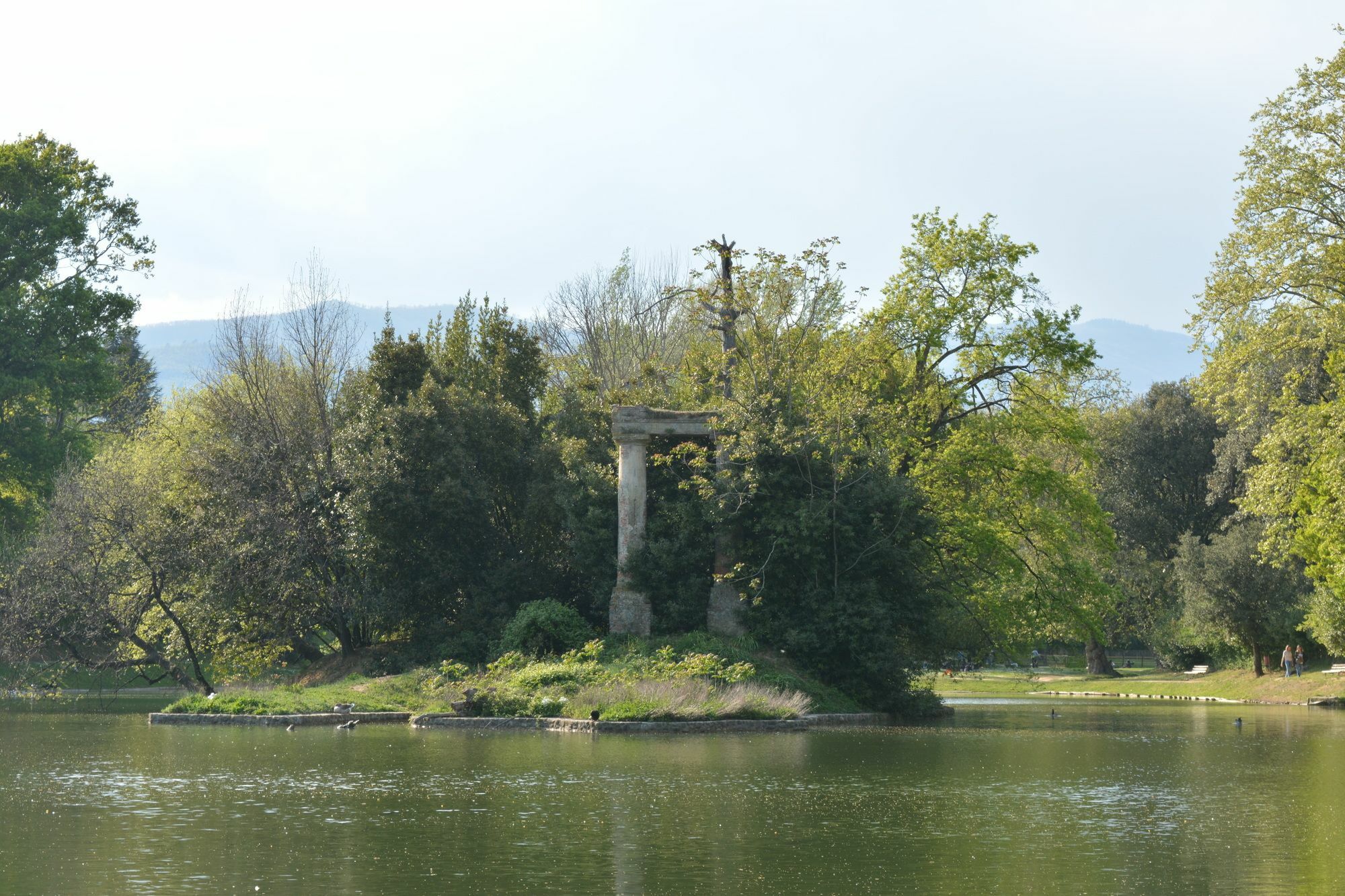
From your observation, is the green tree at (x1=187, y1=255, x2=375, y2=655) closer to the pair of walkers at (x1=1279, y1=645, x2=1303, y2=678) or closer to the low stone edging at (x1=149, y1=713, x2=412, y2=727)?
the low stone edging at (x1=149, y1=713, x2=412, y2=727)

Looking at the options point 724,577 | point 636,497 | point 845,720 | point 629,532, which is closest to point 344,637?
point 629,532

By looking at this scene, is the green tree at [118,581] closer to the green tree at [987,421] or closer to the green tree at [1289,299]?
the green tree at [987,421]

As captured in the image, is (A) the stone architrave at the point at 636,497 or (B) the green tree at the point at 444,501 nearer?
(A) the stone architrave at the point at 636,497

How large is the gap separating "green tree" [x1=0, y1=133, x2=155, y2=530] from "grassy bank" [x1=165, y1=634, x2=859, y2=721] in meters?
24.1

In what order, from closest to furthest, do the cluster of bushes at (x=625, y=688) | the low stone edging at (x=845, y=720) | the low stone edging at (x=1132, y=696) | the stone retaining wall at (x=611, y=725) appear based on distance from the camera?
the stone retaining wall at (x=611, y=725) < the cluster of bushes at (x=625, y=688) < the low stone edging at (x=845, y=720) < the low stone edging at (x=1132, y=696)

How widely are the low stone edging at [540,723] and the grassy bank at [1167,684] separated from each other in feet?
30.0

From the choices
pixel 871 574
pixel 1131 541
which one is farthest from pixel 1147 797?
pixel 1131 541

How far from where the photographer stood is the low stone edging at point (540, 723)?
2875 cm

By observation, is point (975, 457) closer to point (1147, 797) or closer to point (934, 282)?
point (934, 282)

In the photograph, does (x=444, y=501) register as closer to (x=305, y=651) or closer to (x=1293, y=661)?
(x=305, y=651)

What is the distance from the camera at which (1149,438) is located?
202 feet

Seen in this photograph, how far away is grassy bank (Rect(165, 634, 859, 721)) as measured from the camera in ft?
98.1

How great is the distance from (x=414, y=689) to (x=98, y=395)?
2901 centimetres

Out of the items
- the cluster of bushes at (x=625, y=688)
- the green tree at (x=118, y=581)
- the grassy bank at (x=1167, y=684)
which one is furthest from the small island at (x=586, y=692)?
the grassy bank at (x=1167, y=684)
